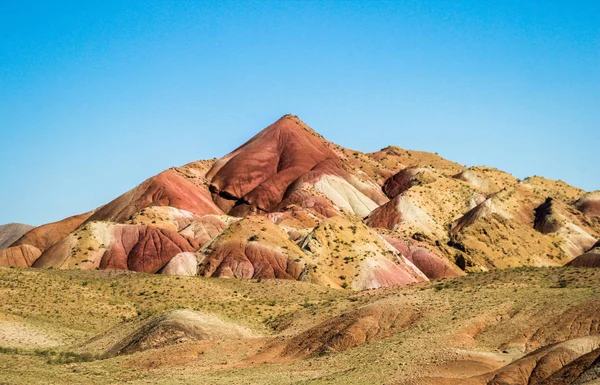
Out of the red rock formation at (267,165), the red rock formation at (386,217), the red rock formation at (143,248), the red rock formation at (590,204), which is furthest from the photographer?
the red rock formation at (267,165)

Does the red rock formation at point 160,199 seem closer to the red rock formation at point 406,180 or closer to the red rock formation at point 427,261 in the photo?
the red rock formation at point 406,180

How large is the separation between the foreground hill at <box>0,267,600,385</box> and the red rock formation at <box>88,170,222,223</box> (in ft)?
186

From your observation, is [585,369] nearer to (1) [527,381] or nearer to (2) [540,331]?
(1) [527,381]

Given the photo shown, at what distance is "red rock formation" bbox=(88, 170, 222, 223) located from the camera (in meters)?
134

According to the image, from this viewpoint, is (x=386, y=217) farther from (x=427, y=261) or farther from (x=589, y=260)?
(x=589, y=260)

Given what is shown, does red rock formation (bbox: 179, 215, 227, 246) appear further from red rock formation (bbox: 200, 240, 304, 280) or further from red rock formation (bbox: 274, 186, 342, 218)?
red rock formation (bbox: 274, 186, 342, 218)

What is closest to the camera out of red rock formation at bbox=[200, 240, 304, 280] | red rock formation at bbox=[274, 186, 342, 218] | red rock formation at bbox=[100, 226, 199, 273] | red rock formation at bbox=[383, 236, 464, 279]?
red rock formation at bbox=[200, 240, 304, 280]

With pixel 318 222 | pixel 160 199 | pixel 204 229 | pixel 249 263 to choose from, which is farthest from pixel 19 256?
pixel 318 222

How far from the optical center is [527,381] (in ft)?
116

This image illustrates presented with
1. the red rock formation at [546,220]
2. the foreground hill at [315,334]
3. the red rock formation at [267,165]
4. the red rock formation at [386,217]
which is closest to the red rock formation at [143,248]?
the foreground hill at [315,334]

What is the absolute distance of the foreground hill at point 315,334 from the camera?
135ft

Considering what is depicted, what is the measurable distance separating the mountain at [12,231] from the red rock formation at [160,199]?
4748 cm

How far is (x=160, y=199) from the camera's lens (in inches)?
5290

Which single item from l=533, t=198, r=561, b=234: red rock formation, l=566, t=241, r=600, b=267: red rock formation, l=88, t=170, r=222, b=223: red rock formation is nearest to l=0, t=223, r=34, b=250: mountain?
l=88, t=170, r=222, b=223: red rock formation
